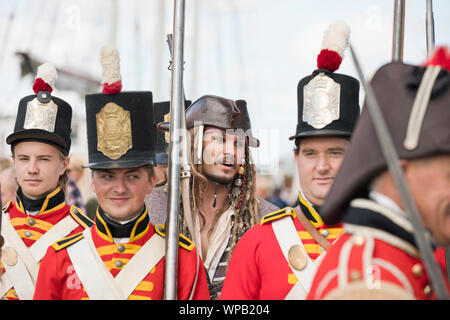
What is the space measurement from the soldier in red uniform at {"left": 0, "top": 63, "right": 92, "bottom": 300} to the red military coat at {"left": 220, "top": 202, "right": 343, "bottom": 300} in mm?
1270

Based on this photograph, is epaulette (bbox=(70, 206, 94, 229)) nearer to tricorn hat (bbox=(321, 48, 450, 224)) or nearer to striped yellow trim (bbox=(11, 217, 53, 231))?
striped yellow trim (bbox=(11, 217, 53, 231))

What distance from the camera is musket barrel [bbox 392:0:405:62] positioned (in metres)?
3.00

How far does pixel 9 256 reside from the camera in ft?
11.4

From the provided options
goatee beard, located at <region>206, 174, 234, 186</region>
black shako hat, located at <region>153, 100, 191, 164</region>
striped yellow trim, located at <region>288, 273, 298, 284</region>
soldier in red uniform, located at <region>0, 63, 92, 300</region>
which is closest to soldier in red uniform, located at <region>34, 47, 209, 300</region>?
striped yellow trim, located at <region>288, 273, 298, 284</region>

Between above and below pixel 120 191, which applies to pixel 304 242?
below

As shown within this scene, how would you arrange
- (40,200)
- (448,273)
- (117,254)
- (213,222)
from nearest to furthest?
(448,273), (117,254), (40,200), (213,222)

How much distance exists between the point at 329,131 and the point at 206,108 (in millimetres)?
1389

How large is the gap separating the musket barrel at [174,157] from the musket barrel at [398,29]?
1.18m

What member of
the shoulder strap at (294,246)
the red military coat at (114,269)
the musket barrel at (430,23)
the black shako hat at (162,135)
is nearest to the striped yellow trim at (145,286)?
the red military coat at (114,269)

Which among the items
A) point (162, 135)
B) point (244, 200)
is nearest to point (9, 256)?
point (244, 200)

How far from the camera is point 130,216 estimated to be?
9.30ft

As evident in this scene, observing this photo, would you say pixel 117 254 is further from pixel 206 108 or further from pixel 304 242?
pixel 206 108

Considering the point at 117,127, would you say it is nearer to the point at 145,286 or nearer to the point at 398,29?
the point at 145,286

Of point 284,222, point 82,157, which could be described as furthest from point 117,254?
point 82,157
